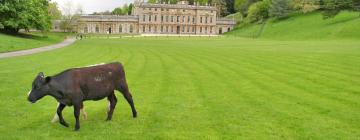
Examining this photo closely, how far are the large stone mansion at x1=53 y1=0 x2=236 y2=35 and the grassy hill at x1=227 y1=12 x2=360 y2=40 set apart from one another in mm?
38988

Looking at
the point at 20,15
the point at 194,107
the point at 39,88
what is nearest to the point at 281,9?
the point at 20,15

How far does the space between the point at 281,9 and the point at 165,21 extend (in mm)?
52716

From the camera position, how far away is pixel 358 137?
32.4ft

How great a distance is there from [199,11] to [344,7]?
11437 cm

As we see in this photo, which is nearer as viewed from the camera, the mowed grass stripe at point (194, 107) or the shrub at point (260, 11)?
the mowed grass stripe at point (194, 107)

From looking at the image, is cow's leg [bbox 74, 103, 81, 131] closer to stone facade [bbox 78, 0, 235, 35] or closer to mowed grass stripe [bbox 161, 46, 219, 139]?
mowed grass stripe [bbox 161, 46, 219, 139]

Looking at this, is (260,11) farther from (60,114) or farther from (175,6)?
(60,114)

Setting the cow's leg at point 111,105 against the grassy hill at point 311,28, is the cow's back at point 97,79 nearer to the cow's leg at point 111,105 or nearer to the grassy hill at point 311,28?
→ the cow's leg at point 111,105

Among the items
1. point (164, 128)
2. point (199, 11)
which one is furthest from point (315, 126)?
point (199, 11)

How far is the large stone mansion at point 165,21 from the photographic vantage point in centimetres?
14700

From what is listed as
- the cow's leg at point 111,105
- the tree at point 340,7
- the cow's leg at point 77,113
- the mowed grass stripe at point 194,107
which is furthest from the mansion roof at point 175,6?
the cow's leg at point 77,113

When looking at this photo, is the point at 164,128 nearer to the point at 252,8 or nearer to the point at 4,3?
the point at 4,3

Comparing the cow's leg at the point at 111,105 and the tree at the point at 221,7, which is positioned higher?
the tree at the point at 221,7

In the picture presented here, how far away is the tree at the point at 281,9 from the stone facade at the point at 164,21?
116 ft
